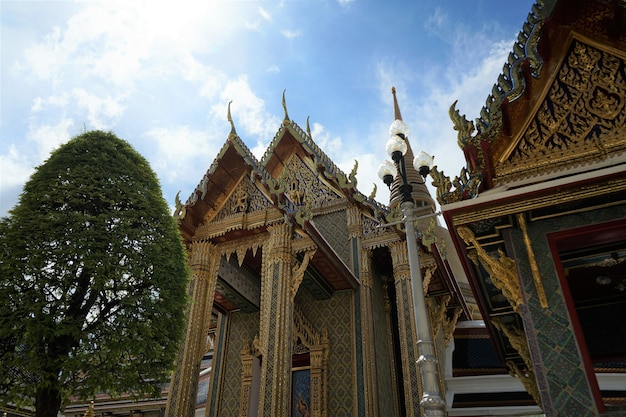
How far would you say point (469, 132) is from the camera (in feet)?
17.2

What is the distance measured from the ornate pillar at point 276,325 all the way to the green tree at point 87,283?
Result: 2433 mm

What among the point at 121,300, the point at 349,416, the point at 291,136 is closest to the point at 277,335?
the point at 349,416

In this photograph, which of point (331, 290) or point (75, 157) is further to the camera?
point (331, 290)

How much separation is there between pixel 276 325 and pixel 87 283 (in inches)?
142

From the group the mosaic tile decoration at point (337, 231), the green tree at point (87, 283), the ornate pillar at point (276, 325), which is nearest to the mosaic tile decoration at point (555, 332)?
the green tree at point (87, 283)

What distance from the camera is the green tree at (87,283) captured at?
4.90m

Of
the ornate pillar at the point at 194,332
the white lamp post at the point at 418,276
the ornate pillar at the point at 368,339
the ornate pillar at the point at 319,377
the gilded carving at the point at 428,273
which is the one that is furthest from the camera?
the gilded carving at the point at 428,273

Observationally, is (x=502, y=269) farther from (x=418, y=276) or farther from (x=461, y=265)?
(x=461, y=265)

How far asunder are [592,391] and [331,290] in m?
7.28

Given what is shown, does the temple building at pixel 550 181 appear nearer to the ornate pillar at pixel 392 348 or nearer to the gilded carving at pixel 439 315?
the ornate pillar at pixel 392 348

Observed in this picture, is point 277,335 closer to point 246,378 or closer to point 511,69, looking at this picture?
point 246,378

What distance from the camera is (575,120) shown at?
5.13 m

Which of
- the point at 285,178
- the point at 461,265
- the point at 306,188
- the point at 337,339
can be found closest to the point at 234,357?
the point at 337,339

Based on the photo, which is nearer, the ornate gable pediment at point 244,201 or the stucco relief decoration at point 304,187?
the ornate gable pediment at point 244,201
